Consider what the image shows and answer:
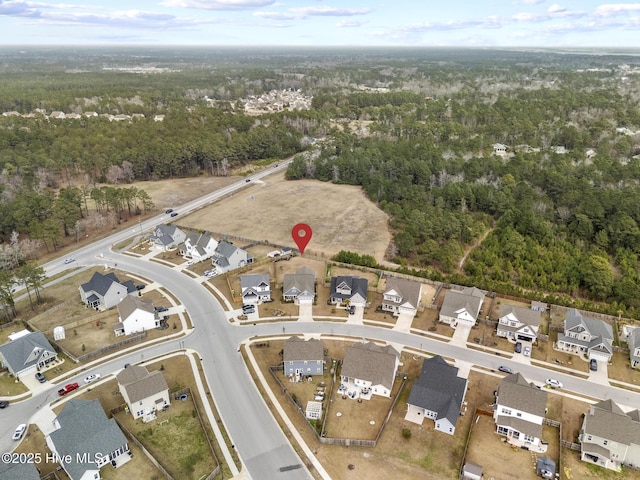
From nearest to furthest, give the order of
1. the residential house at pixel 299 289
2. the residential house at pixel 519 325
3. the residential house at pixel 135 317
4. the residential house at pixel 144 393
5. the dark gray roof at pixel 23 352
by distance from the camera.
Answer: the residential house at pixel 144 393
the dark gray roof at pixel 23 352
the residential house at pixel 519 325
the residential house at pixel 135 317
the residential house at pixel 299 289

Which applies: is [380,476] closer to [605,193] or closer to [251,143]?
[605,193]

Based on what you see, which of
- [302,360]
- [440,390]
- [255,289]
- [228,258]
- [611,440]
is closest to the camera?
[611,440]

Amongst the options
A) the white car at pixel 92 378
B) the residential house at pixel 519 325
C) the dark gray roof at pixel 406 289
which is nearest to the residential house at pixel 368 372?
the dark gray roof at pixel 406 289

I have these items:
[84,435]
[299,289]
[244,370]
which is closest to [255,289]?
[299,289]

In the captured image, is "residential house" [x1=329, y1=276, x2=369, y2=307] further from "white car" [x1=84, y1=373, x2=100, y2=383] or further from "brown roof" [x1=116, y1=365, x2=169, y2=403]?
"white car" [x1=84, y1=373, x2=100, y2=383]

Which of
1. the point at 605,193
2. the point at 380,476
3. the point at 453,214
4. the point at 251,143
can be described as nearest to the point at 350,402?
the point at 380,476

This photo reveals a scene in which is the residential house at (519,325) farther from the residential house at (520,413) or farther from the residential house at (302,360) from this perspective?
the residential house at (302,360)

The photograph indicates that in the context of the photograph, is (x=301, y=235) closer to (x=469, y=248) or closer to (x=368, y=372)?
(x=469, y=248)
